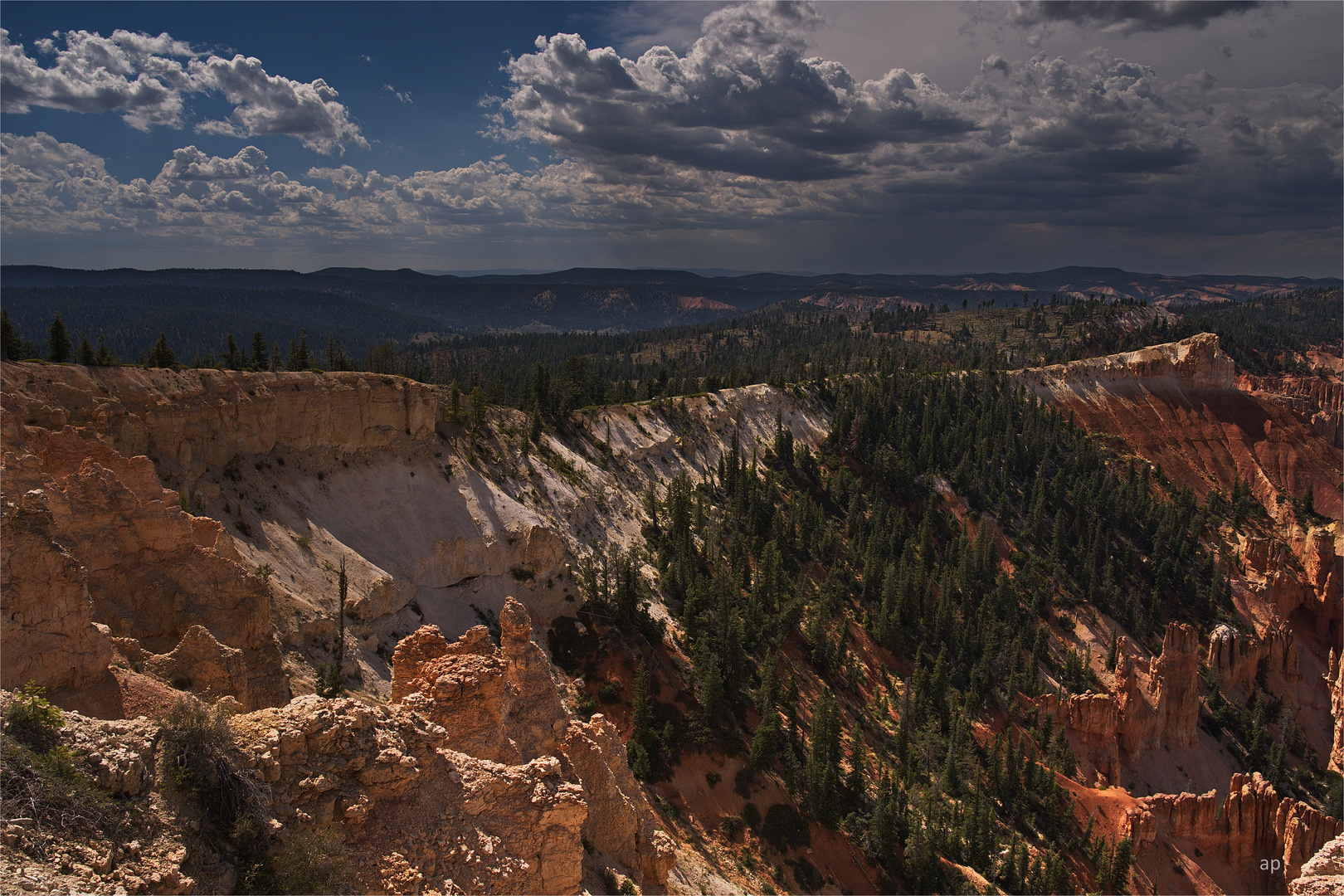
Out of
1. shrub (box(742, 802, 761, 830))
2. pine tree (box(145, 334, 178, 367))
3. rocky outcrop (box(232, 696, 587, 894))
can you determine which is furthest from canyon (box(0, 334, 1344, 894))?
pine tree (box(145, 334, 178, 367))

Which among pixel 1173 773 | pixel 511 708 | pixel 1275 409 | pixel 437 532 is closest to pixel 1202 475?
pixel 1275 409

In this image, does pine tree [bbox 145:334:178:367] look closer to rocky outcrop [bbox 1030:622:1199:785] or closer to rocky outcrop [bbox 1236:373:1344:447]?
rocky outcrop [bbox 1030:622:1199:785]

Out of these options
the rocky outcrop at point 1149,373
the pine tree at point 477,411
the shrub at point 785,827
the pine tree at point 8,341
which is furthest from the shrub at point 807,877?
the rocky outcrop at point 1149,373

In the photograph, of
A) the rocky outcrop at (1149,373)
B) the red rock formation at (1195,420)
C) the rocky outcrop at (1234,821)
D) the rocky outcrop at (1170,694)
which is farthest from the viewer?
the rocky outcrop at (1149,373)

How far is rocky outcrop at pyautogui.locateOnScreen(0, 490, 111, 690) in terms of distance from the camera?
1697 centimetres

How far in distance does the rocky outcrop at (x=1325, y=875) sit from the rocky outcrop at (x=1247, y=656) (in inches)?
2487

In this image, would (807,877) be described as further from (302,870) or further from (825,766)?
(302,870)

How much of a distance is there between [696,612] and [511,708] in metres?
37.8

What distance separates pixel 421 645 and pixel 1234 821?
179 ft

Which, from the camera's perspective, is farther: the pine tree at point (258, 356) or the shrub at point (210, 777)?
the pine tree at point (258, 356)

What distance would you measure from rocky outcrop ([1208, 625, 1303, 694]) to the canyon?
0.41 m

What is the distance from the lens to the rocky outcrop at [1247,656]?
7644 cm

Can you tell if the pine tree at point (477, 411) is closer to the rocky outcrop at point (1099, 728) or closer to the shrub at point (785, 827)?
the shrub at point (785, 827)

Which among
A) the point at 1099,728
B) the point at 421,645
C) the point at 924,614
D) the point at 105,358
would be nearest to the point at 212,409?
the point at 105,358
